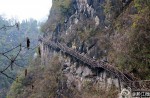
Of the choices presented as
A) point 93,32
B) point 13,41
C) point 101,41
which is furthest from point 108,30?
point 13,41

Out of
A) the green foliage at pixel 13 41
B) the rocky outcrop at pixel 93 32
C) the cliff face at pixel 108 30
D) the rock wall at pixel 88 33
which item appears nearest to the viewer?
the cliff face at pixel 108 30

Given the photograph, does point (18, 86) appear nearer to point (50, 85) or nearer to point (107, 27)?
point (50, 85)

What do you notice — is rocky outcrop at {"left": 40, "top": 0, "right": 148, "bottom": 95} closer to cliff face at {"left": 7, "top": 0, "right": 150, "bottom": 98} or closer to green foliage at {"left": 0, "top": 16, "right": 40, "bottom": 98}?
cliff face at {"left": 7, "top": 0, "right": 150, "bottom": 98}

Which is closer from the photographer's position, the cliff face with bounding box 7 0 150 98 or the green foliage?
the cliff face with bounding box 7 0 150 98

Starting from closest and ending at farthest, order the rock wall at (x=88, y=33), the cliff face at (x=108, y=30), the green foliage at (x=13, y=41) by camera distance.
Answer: the cliff face at (x=108, y=30) < the rock wall at (x=88, y=33) < the green foliage at (x=13, y=41)

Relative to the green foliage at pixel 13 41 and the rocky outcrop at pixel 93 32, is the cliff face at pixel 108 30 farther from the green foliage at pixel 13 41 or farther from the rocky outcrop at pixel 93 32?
the green foliage at pixel 13 41

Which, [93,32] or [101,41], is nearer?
[101,41]

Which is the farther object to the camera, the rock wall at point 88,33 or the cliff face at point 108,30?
the rock wall at point 88,33

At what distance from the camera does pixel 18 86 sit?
41.3 metres

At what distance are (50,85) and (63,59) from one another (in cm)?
457

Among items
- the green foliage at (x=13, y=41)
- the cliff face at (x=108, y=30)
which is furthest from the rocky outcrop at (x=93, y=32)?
the green foliage at (x=13, y=41)

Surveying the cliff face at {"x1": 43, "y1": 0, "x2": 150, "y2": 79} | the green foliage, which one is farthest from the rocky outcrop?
the green foliage

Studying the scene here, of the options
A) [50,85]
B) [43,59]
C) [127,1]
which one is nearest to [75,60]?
[50,85]

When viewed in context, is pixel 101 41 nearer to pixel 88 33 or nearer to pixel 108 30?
pixel 108 30
